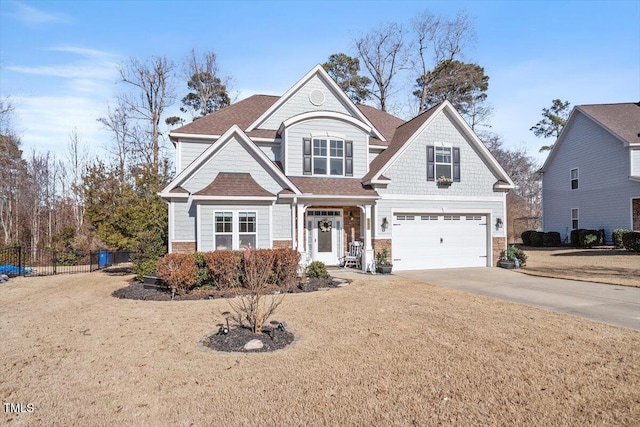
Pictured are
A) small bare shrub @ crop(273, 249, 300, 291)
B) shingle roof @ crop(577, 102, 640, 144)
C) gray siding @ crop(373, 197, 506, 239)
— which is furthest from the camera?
shingle roof @ crop(577, 102, 640, 144)

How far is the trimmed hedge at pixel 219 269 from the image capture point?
34.9ft

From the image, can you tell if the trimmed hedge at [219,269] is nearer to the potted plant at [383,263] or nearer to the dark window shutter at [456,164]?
the potted plant at [383,263]

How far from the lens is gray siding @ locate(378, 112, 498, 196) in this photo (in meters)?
16.1

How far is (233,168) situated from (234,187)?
41.9 inches

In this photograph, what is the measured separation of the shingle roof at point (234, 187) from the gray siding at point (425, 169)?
5.26 m

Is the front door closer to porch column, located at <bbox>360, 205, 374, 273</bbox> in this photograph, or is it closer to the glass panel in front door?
the glass panel in front door

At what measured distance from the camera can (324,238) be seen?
→ 16609mm

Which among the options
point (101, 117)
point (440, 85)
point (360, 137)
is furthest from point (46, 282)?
point (440, 85)

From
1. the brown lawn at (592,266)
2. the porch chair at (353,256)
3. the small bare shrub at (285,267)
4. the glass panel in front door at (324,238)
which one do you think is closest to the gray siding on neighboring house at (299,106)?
the glass panel in front door at (324,238)

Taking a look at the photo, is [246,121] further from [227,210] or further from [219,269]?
[219,269]

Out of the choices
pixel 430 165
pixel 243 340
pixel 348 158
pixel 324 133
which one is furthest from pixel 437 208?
pixel 243 340

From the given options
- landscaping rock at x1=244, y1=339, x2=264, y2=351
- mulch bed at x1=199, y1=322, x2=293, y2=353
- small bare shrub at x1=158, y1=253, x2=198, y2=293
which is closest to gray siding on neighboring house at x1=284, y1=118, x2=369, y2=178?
small bare shrub at x1=158, y1=253, x2=198, y2=293

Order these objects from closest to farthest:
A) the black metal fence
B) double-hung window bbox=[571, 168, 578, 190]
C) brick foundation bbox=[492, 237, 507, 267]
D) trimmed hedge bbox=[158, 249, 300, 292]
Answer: trimmed hedge bbox=[158, 249, 300, 292] < brick foundation bbox=[492, 237, 507, 267] < the black metal fence < double-hung window bbox=[571, 168, 578, 190]

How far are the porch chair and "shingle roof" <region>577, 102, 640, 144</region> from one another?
18.2 m
